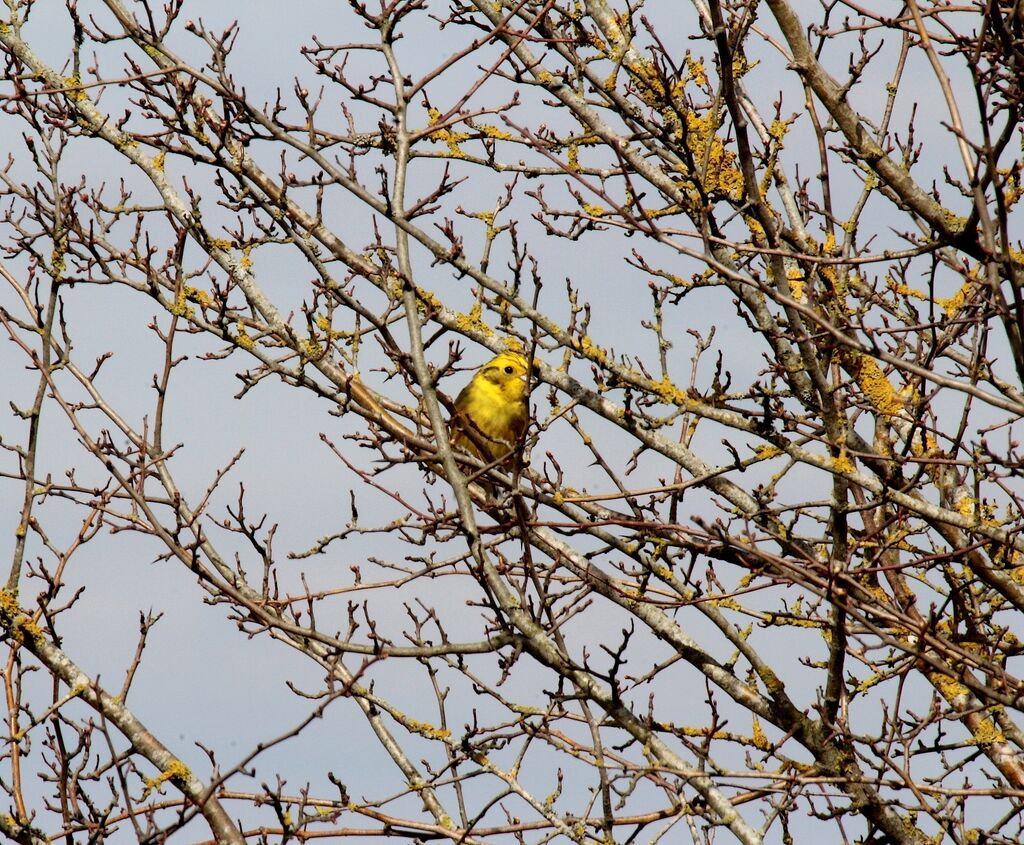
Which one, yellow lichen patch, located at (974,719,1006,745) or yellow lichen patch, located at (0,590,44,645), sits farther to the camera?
yellow lichen patch, located at (974,719,1006,745)

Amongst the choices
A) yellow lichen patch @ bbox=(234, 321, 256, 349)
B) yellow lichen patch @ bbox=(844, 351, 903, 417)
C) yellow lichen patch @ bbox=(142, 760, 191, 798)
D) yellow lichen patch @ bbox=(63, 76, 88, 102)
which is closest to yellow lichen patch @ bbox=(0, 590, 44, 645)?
yellow lichen patch @ bbox=(142, 760, 191, 798)

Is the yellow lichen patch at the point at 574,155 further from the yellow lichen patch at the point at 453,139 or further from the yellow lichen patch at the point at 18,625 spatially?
the yellow lichen patch at the point at 18,625

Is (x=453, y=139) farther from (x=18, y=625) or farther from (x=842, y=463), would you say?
(x=18, y=625)

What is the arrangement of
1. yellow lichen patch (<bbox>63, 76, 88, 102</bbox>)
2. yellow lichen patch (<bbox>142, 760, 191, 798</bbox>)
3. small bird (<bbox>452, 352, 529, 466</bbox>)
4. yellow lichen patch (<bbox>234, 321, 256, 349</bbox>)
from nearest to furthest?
yellow lichen patch (<bbox>142, 760, 191, 798</bbox>)
yellow lichen patch (<bbox>234, 321, 256, 349</bbox>)
yellow lichen patch (<bbox>63, 76, 88, 102</bbox>)
small bird (<bbox>452, 352, 529, 466</bbox>)

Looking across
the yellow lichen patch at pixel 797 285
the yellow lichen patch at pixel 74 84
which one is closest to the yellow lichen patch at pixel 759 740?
the yellow lichen patch at pixel 797 285

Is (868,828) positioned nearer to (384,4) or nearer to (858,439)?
(858,439)

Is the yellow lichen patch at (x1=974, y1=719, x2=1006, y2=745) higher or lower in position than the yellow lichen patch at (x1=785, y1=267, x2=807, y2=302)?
lower

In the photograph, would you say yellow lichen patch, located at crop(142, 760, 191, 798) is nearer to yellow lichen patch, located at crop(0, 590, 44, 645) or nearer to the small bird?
yellow lichen patch, located at crop(0, 590, 44, 645)

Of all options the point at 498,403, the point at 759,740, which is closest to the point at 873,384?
the point at 759,740

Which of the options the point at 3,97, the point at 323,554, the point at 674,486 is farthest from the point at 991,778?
the point at 3,97

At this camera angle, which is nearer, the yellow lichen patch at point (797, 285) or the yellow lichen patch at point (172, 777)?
the yellow lichen patch at point (172, 777)

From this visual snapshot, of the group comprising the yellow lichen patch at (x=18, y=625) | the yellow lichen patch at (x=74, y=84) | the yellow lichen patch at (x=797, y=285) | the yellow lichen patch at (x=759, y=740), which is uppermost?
the yellow lichen patch at (x=74, y=84)

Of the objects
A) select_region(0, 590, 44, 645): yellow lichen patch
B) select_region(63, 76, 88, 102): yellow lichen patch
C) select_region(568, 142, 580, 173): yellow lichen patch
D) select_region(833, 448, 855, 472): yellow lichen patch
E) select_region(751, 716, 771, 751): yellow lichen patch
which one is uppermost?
select_region(63, 76, 88, 102): yellow lichen patch

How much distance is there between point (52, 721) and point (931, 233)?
14.0 ft
